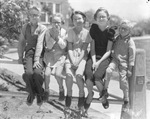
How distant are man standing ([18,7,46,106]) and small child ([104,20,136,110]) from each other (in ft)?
2.81

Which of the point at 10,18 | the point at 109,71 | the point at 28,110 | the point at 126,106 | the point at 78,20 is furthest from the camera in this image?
the point at 10,18

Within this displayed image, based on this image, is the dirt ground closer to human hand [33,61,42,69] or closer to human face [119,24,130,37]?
human hand [33,61,42,69]

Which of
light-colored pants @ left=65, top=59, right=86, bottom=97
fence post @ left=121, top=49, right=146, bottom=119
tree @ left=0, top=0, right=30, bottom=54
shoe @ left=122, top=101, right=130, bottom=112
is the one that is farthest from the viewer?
tree @ left=0, top=0, right=30, bottom=54

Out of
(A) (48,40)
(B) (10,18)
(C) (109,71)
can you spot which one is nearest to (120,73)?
(C) (109,71)

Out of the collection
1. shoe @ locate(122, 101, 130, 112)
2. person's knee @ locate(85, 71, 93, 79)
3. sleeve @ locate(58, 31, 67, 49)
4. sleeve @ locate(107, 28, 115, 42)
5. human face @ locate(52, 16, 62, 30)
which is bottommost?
shoe @ locate(122, 101, 130, 112)

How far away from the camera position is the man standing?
3725 mm

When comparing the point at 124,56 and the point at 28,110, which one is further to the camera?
the point at 28,110

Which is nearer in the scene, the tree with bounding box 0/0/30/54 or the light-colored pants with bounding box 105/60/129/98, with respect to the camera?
the light-colored pants with bounding box 105/60/129/98

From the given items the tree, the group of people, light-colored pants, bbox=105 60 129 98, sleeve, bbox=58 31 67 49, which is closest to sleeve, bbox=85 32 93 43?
the group of people

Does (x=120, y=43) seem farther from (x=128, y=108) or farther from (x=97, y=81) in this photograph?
(x=128, y=108)

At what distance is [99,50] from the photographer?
3896 mm

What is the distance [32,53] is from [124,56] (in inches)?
46.0

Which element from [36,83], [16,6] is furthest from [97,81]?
[16,6]

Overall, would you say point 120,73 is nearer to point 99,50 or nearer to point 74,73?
point 99,50
